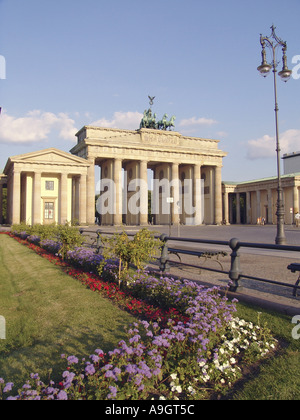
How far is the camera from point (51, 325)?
6.21m

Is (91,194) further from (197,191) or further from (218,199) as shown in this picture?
(218,199)

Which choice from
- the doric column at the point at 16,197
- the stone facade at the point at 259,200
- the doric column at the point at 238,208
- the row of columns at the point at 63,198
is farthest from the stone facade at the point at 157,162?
the doric column at the point at 238,208

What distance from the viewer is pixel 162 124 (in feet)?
224

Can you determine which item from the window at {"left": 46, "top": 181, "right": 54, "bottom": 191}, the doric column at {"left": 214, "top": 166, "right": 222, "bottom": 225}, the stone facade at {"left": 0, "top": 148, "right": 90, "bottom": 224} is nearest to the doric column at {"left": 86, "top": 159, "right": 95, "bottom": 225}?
the stone facade at {"left": 0, "top": 148, "right": 90, "bottom": 224}

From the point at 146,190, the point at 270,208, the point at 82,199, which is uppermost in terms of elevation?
the point at 146,190

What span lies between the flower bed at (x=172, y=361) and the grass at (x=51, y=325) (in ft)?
1.32

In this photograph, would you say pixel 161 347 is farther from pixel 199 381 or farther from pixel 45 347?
pixel 45 347

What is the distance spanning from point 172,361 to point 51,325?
2.72m

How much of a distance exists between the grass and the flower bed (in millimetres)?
402

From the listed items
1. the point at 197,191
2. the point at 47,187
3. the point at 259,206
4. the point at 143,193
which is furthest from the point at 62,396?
the point at 259,206

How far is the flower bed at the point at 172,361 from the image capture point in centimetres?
359

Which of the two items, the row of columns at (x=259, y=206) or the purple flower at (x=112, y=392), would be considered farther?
the row of columns at (x=259, y=206)

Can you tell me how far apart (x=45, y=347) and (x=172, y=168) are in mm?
62852

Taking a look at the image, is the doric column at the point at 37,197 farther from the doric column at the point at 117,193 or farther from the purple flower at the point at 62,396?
the purple flower at the point at 62,396
